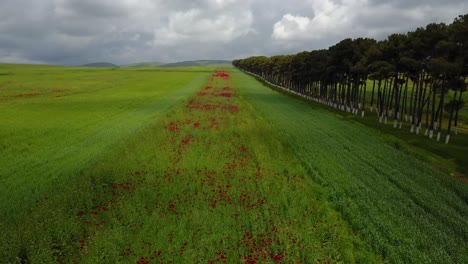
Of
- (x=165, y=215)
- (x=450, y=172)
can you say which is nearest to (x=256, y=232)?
(x=165, y=215)

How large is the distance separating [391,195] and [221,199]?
395 inches

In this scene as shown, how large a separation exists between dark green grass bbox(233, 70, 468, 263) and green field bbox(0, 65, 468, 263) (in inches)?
3.2

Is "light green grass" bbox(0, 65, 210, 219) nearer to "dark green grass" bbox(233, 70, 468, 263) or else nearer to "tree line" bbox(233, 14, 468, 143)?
"dark green grass" bbox(233, 70, 468, 263)

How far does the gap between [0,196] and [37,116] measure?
2906 centimetres

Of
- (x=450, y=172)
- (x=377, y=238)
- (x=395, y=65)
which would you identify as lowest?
(x=450, y=172)

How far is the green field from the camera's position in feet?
41.8

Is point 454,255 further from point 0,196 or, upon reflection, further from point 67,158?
point 67,158

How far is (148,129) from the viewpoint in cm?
3500

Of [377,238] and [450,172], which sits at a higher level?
[377,238]

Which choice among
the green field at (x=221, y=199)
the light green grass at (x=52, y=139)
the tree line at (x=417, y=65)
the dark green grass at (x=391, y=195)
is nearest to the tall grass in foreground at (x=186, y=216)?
the green field at (x=221, y=199)

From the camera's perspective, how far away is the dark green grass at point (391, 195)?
1349 centimetres

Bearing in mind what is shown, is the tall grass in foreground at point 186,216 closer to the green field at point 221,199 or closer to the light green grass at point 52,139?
the green field at point 221,199

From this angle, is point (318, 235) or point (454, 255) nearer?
point (454, 255)

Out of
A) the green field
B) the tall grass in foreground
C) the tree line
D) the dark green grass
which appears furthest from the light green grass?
the tree line
